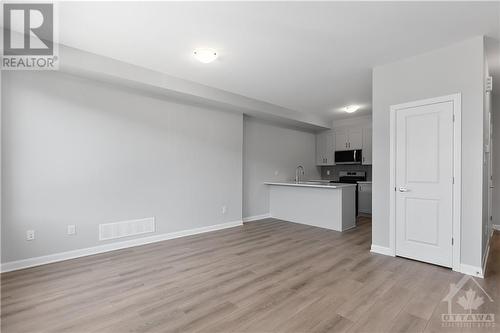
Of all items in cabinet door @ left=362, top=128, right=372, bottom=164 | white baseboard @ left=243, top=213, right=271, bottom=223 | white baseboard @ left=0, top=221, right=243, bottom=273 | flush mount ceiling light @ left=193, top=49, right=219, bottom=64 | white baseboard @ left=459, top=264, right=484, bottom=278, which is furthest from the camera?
cabinet door @ left=362, top=128, right=372, bottom=164

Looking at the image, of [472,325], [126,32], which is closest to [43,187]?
[126,32]

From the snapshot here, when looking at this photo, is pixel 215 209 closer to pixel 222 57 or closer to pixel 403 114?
pixel 222 57

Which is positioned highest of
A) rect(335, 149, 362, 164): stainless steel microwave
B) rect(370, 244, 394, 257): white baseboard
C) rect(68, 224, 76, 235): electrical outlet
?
rect(335, 149, 362, 164): stainless steel microwave

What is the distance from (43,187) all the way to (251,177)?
392cm

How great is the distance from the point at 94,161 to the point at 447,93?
15.6 feet

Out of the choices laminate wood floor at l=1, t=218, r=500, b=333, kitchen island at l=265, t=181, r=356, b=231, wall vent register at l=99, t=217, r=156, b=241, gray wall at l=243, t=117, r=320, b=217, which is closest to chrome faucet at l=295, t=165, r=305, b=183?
gray wall at l=243, t=117, r=320, b=217

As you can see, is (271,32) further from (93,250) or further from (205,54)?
(93,250)

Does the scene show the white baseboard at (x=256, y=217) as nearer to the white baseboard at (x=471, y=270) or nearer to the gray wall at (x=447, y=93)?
the gray wall at (x=447, y=93)

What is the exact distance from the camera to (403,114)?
11.1 ft

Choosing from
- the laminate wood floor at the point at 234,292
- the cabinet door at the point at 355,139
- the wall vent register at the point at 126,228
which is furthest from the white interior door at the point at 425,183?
the wall vent register at the point at 126,228

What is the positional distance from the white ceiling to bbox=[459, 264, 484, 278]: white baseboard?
2604mm

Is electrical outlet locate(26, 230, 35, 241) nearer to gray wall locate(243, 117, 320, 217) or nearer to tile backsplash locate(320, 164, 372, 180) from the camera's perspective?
gray wall locate(243, 117, 320, 217)

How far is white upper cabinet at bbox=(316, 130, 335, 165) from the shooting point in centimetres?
757

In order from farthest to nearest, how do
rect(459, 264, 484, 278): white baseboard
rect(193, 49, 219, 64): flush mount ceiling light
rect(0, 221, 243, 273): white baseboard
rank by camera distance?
rect(193, 49, 219, 64): flush mount ceiling light
rect(0, 221, 243, 273): white baseboard
rect(459, 264, 484, 278): white baseboard
